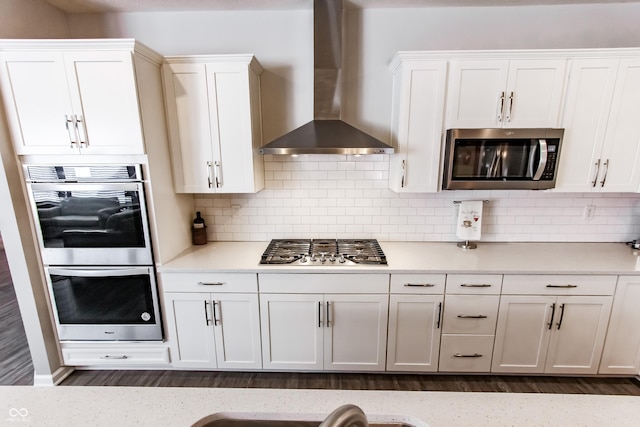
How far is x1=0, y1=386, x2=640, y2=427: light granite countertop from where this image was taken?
882 millimetres

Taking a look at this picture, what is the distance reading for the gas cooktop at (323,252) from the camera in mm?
2168

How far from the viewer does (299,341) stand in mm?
2225

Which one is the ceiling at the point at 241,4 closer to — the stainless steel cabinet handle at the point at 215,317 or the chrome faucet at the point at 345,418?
the stainless steel cabinet handle at the point at 215,317

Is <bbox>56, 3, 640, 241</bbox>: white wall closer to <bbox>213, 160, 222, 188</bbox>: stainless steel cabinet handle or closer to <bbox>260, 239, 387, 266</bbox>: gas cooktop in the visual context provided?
<bbox>260, 239, 387, 266</bbox>: gas cooktop

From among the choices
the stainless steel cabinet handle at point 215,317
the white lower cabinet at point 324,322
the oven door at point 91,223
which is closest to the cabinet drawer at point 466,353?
the white lower cabinet at point 324,322

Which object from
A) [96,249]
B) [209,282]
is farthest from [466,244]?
[96,249]

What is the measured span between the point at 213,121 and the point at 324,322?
1684 millimetres

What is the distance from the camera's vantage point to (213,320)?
2.20 metres

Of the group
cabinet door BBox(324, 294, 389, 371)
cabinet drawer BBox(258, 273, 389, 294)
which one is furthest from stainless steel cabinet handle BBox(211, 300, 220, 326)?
cabinet door BBox(324, 294, 389, 371)

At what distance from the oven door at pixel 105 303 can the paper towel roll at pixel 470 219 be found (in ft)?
7.99

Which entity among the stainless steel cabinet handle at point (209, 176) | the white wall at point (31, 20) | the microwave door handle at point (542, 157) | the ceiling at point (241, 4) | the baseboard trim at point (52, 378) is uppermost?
the ceiling at point (241, 4)

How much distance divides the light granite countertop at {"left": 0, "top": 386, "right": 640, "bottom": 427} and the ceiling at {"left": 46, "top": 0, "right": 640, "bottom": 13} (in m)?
2.47

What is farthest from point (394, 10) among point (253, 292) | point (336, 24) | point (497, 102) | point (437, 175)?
point (253, 292)

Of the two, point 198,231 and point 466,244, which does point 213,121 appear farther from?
point 466,244
